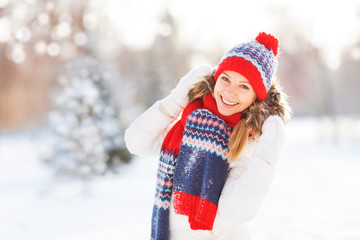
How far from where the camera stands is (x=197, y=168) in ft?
5.57

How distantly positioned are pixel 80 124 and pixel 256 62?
5655 millimetres

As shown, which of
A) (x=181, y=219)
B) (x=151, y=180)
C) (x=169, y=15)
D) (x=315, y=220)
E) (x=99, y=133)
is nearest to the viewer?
(x=181, y=219)

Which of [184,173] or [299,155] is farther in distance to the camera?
[299,155]

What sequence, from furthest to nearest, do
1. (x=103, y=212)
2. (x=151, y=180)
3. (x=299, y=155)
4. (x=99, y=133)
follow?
(x=299, y=155) < (x=151, y=180) < (x=99, y=133) < (x=103, y=212)

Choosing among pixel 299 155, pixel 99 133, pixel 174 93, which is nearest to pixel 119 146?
pixel 99 133

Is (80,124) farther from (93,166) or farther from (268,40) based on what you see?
(268,40)

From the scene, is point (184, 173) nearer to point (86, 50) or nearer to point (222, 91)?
point (222, 91)

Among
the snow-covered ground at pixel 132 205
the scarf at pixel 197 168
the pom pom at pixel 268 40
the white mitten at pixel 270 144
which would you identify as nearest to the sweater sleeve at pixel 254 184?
the white mitten at pixel 270 144

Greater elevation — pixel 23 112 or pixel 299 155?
pixel 23 112

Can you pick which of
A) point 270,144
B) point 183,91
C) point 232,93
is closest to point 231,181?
point 270,144

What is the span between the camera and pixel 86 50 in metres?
7.34

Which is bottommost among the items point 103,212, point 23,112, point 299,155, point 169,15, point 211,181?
point 211,181

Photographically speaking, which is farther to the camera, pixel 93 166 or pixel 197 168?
pixel 93 166

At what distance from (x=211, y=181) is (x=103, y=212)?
15.5ft
